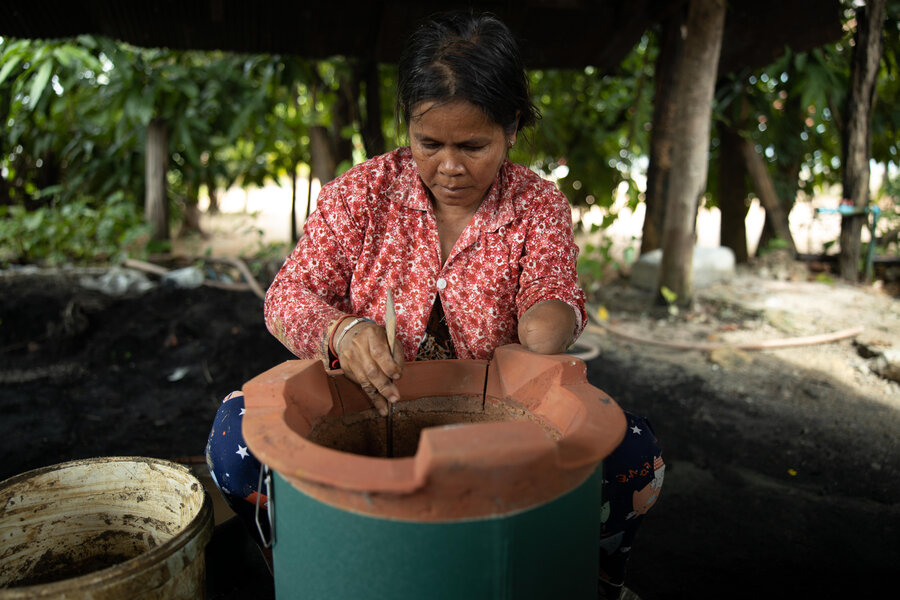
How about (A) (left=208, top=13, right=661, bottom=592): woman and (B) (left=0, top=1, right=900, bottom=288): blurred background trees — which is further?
(B) (left=0, top=1, right=900, bottom=288): blurred background trees

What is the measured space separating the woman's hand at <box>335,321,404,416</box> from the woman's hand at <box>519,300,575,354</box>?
0.34 m

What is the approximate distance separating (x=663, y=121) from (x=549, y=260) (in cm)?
365

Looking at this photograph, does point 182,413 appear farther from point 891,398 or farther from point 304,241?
point 891,398

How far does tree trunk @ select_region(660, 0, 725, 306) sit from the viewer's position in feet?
13.4

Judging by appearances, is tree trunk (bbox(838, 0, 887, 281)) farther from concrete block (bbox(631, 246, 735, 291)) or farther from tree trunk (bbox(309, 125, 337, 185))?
tree trunk (bbox(309, 125, 337, 185))

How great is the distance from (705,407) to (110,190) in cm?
622

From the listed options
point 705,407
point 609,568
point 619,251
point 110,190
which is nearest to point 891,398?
point 705,407

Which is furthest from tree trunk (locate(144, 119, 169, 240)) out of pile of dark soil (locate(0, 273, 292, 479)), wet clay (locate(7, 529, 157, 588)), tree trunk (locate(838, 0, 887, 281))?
tree trunk (locate(838, 0, 887, 281))

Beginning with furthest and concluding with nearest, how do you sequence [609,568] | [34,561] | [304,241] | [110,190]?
[110,190], [304,241], [609,568], [34,561]

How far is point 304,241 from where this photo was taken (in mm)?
1688

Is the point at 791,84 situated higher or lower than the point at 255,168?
higher

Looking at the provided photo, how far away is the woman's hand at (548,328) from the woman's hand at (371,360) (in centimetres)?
34

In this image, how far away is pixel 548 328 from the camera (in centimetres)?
147

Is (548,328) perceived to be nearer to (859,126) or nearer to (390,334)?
(390,334)
